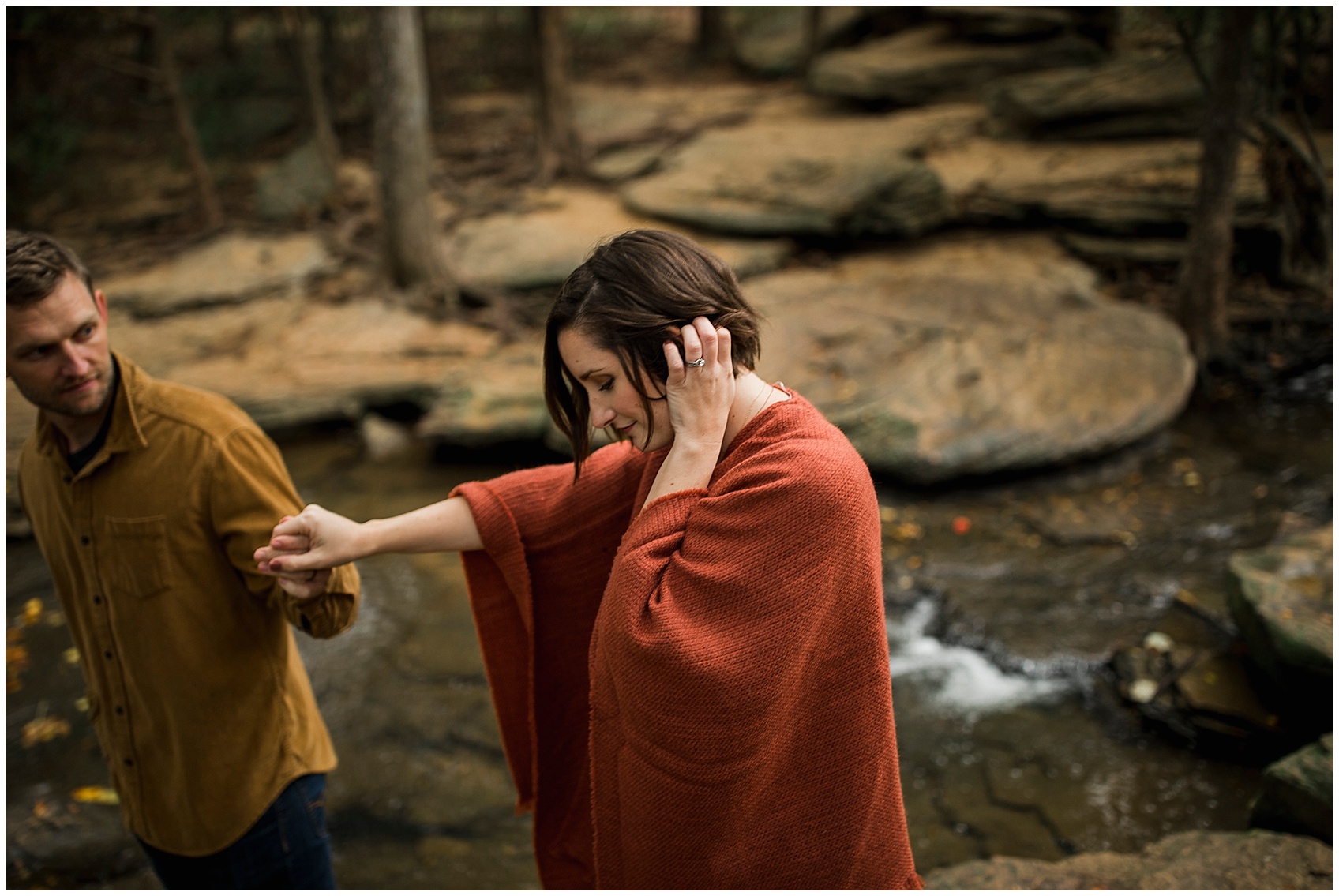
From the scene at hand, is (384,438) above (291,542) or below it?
below

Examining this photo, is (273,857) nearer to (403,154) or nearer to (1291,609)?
(1291,609)

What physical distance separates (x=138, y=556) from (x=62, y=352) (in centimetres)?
53

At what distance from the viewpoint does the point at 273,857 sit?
259cm

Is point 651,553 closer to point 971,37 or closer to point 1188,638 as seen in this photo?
point 1188,638

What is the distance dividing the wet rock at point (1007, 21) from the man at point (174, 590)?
1341cm

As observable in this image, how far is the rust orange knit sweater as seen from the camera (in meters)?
1.81

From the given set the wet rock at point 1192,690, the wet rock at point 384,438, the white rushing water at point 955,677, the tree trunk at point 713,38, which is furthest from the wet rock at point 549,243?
the tree trunk at point 713,38

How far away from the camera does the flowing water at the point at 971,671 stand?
416 cm

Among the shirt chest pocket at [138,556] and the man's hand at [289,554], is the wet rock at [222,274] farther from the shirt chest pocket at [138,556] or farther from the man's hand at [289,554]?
the man's hand at [289,554]

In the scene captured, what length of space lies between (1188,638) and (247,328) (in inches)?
345

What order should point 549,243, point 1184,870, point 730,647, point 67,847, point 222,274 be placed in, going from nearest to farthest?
point 730,647 → point 1184,870 → point 67,847 → point 549,243 → point 222,274

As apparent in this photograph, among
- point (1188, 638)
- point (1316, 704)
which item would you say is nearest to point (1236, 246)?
point (1188, 638)

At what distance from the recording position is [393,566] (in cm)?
632

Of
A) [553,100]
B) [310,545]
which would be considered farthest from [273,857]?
[553,100]
